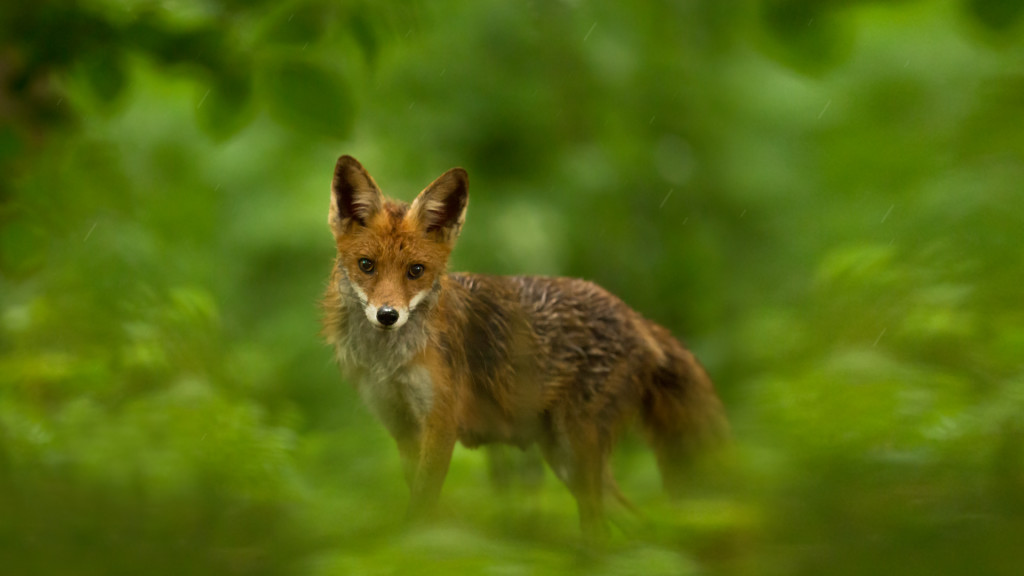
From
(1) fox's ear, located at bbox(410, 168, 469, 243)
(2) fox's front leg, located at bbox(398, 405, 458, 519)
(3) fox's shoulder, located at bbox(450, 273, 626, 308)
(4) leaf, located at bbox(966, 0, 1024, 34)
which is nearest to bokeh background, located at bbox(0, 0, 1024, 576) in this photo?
(4) leaf, located at bbox(966, 0, 1024, 34)

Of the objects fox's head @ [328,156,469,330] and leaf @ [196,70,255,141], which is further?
fox's head @ [328,156,469,330]

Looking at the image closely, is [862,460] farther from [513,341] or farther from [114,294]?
[114,294]

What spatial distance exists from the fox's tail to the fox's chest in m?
1.25

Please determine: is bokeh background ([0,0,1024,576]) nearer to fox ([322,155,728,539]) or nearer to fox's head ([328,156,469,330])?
fox ([322,155,728,539])

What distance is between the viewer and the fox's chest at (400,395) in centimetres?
357

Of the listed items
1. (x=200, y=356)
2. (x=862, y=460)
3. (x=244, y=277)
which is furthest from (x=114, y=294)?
(x=862, y=460)

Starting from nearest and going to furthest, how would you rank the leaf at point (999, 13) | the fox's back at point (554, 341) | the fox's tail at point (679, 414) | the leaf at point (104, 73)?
the leaf at point (999, 13) < the leaf at point (104, 73) < the fox's back at point (554, 341) < the fox's tail at point (679, 414)

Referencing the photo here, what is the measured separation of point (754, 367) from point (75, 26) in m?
4.64

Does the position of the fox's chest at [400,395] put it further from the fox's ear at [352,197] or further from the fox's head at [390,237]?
the fox's ear at [352,197]

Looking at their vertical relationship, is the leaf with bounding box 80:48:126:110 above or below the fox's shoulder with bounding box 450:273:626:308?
below

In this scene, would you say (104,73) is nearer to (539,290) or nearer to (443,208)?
(443,208)

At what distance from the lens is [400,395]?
3.63 metres

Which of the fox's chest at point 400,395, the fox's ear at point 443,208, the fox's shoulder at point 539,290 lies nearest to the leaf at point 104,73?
the fox's ear at point 443,208

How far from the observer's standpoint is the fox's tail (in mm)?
4480
